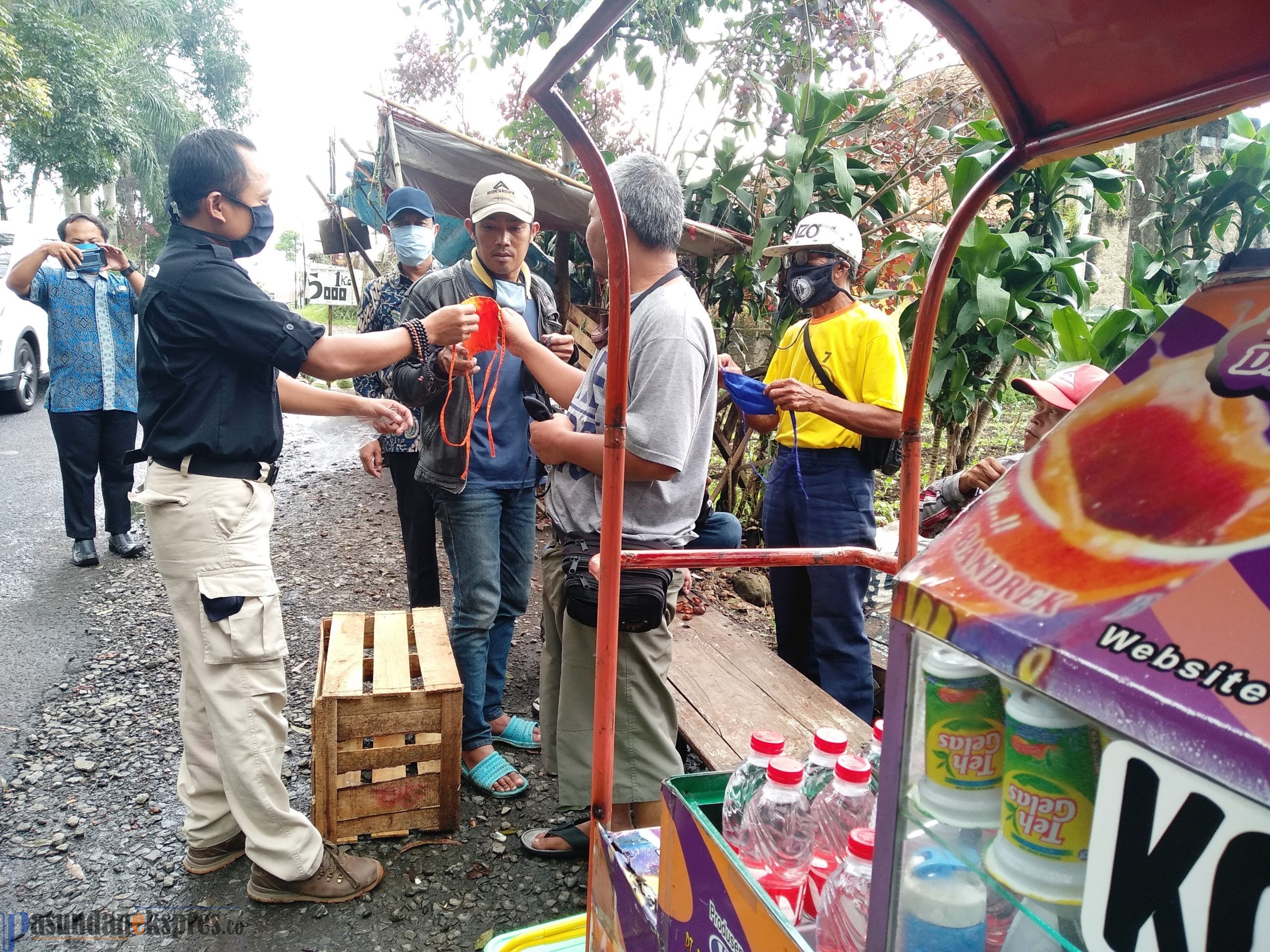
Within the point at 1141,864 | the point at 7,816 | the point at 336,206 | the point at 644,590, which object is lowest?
the point at 7,816

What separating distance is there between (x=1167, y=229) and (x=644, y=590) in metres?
3.90

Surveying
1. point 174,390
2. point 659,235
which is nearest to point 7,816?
point 174,390

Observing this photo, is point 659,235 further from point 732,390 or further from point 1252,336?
point 1252,336

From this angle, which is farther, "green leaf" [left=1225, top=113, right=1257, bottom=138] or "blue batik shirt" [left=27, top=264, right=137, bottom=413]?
"blue batik shirt" [left=27, top=264, right=137, bottom=413]

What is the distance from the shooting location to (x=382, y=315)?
3.51 metres

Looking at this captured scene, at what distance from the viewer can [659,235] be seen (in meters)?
1.99

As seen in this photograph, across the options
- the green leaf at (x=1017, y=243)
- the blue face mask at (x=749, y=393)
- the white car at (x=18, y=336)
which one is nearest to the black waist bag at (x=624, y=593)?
the blue face mask at (x=749, y=393)

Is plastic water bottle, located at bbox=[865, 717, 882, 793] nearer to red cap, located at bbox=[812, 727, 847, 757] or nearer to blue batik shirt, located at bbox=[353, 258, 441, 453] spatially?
red cap, located at bbox=[812, 727, 847, 757]

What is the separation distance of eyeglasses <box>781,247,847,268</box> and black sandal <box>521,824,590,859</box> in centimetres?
230

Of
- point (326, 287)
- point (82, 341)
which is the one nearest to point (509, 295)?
point (82, 341)

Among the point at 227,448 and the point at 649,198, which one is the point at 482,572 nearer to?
the point at 227,448

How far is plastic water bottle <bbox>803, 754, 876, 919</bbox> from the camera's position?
1277mm

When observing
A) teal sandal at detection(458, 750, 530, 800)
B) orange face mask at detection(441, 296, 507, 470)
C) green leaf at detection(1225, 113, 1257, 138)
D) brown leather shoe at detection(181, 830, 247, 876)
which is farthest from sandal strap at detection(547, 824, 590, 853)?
green leaf at detection(1225, 113, 1257, 138)

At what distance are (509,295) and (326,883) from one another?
2019 millimetres
